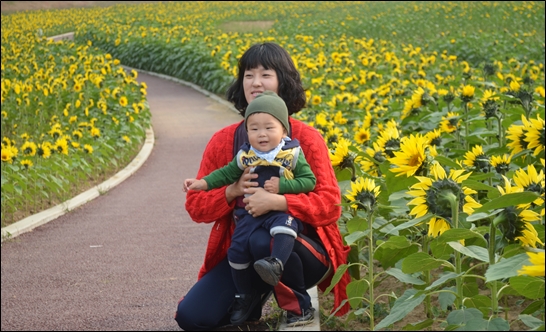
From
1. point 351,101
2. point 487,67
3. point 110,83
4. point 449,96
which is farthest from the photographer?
point 110,83

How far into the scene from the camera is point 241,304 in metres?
3.92

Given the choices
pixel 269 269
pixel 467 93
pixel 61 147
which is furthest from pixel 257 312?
pixel 61 147

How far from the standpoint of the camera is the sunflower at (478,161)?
3658 mm

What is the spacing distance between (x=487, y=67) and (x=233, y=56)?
972 centimetres

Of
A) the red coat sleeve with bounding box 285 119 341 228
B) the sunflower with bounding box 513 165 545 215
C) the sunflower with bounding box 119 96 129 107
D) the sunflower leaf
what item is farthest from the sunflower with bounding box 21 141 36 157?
the sunflower leaf

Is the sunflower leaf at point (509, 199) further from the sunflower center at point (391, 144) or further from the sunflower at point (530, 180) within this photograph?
the sunflower center at point (391, 144)

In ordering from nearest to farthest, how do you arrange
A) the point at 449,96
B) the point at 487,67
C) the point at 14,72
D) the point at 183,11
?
the point at 449,96, the point at 487,67, the point at 14,72, the point at 183,11

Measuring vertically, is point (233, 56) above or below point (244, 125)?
below

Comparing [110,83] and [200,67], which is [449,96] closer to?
[110,83]

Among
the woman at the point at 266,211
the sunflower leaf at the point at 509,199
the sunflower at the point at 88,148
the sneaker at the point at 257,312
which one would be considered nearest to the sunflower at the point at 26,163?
the sunflower at the point at 88,148

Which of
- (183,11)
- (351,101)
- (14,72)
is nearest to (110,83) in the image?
(14,72)

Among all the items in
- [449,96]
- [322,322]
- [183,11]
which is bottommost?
[183,11]

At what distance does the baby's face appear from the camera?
357cm

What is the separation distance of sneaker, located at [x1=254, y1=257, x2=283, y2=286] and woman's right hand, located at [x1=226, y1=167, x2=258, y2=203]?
0.38 m
